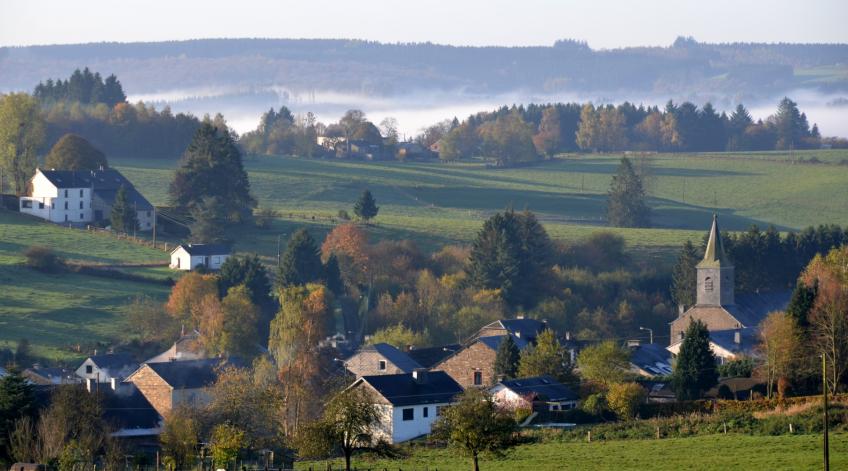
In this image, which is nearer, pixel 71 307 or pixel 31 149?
pixel 71 307

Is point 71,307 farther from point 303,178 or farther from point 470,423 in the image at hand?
point 303,178

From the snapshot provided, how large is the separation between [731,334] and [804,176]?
6715cm

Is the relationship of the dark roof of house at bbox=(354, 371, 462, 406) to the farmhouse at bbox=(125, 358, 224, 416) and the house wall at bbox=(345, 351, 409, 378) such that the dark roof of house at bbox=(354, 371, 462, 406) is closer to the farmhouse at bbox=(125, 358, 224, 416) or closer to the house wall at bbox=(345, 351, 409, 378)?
the farmhouse at bbox=(125, 358, 224, 416)

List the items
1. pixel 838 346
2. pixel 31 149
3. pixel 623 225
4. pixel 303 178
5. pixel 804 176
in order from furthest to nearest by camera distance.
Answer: pixel 804 176 < pixel 303 178 < pixel 623 225 < pixel 31 149 < pixel 838 346

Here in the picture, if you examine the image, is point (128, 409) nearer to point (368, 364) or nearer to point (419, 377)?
point (419, 377)

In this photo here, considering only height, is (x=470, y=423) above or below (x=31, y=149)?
below

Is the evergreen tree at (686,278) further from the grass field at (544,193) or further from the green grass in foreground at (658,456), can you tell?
the green grass in foreground at (658,456)

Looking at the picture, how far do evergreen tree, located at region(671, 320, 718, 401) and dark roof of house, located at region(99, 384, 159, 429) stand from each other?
21.6 meters

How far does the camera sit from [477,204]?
142m

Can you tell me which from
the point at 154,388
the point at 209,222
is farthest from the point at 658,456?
the point at 209,222

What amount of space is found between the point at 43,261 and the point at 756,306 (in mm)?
41039

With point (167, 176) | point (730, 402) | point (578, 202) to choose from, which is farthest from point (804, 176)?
point (730, 402)

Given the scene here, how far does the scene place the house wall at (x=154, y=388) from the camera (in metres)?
72.7

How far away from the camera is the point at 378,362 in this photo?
265 ft
